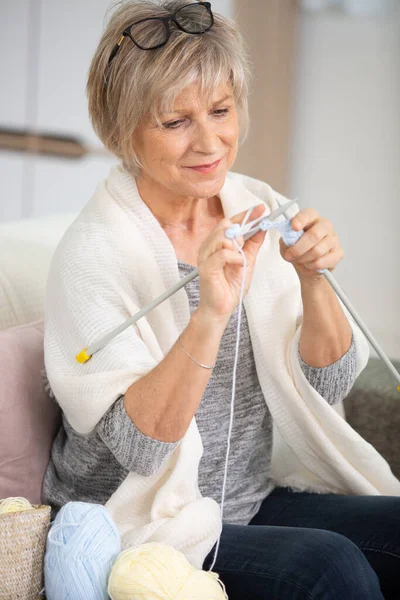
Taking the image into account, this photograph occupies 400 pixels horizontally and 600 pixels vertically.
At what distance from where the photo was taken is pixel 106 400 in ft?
3.76

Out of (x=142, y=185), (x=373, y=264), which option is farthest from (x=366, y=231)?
(x=142, y=185)

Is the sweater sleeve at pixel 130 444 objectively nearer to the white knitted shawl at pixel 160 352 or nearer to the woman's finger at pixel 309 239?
the white knitted shawl at pixel 160 352

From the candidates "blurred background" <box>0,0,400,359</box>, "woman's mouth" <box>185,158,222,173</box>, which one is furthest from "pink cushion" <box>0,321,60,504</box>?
"blurred background" <box>0,0,400,359</box>

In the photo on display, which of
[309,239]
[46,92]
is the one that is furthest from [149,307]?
[46,92]

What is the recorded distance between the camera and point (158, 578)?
1.00 metres

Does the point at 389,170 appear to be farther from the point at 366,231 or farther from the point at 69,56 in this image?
the point at 69,56

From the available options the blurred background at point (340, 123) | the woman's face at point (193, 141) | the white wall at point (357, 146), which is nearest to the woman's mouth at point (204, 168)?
the woman's face at point (193, 141)

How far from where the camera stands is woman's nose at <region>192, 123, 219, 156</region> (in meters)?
1.23

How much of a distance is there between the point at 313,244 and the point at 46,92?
1.85 m

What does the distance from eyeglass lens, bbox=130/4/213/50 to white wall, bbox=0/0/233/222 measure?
4.81 ft

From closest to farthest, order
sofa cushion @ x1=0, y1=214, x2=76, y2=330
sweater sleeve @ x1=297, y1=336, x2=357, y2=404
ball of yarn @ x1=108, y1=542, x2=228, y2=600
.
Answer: ball of yarn @ x1=108, y1=542, x2=228, y2=600, sweater sleeve @ x1=297, y1=336, x2=357, y2=404, sofa cushion @ x1=0, y1=214, x2=76, y2=330

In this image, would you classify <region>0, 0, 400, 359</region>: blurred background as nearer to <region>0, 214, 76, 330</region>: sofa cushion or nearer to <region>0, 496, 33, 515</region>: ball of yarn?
<region>0, 214, 76, 330</region>: sofa cushion

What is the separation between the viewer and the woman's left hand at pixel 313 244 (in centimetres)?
112

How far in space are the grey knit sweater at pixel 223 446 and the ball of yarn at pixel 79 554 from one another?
0.47 ft
